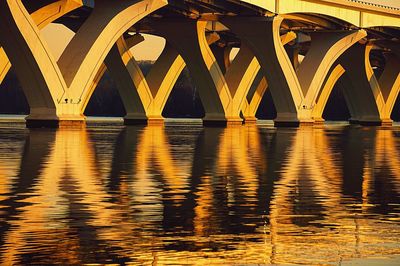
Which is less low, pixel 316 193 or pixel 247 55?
pixel 247 55

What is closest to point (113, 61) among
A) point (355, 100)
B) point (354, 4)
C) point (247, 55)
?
point (247, 55)

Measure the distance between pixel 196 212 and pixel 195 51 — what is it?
5853cm

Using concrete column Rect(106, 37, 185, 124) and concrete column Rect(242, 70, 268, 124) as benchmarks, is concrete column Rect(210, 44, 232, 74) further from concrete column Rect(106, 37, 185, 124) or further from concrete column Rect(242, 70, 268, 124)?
concrete column Rect(106, 37, 185, 124)

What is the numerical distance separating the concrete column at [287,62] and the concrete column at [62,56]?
13038 millimetres

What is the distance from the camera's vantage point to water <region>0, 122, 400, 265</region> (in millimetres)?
9328

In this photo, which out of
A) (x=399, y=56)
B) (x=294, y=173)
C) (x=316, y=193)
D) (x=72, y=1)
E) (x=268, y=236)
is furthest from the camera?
(x=399, y=56)

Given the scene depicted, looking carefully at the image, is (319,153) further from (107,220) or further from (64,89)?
(64,89)

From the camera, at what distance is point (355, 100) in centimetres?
9788

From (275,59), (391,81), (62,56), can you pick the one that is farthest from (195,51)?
(391,81)

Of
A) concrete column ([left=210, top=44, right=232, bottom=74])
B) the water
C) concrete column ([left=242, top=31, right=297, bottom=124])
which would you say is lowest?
the water

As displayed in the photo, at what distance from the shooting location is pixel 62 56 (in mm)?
53906

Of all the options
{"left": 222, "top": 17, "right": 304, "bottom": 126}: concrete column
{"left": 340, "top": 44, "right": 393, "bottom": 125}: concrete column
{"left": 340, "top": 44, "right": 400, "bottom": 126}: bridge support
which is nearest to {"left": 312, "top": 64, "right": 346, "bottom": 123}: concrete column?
{"left": 340, "top": 44, "right": 400, "bottom": 126}: bridge support

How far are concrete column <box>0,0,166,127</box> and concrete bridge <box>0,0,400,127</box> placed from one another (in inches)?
2.3

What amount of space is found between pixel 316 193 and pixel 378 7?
65.9 meters
